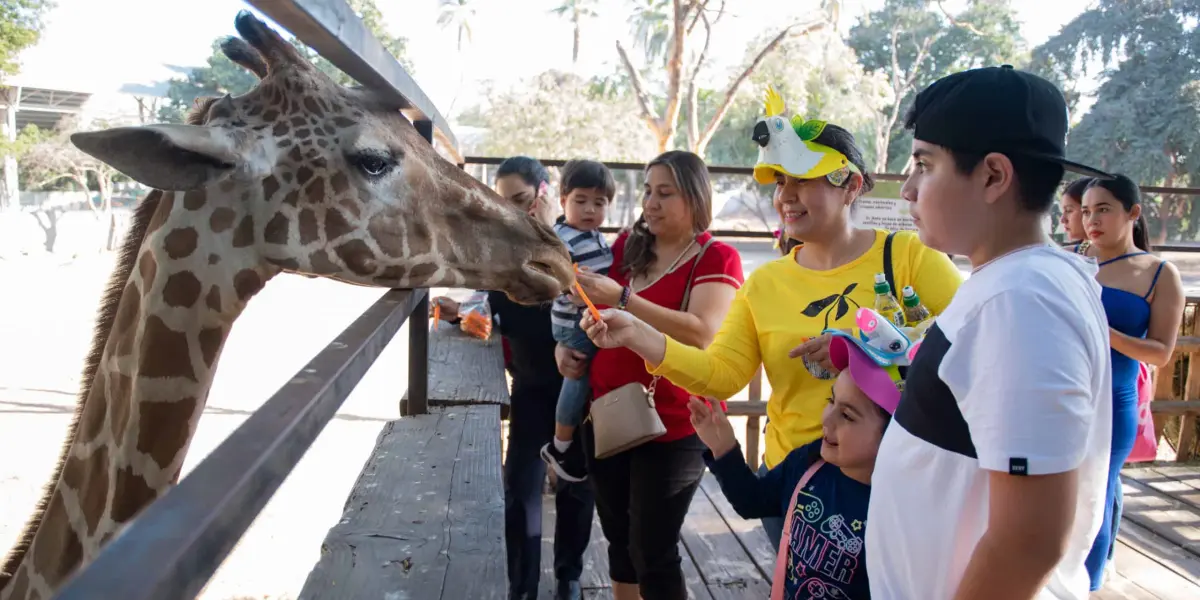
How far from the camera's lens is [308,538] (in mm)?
5008

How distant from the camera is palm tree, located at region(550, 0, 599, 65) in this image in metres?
36.9

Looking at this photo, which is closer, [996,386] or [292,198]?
[996,386]

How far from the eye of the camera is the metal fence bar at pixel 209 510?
642 mm

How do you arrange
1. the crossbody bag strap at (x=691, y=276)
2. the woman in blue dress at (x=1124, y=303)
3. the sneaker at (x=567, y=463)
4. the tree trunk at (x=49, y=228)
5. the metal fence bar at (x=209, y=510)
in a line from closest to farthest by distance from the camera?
1. the metal fence bar at (x=209, y=510)
2. the crossbody bag strap at (x=691, y=276)
3. the woman in blue dress at (x=1124, y=303)
4. the sneaker at (x=567, y=463)
5. the tree trunk at (x=49, y=228)

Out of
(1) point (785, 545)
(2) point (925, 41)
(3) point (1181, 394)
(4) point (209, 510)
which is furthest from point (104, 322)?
(2) point (925, 41)

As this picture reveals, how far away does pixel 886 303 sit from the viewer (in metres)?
2.12

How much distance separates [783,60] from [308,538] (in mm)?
29526

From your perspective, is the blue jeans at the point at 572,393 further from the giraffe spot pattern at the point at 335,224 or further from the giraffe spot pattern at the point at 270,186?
the giraffe spot pattern at the point at 270,186

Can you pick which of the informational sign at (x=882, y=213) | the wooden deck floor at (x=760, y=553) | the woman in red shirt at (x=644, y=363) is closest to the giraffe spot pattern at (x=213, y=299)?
the woman in red shirt at (x=644, y=363)

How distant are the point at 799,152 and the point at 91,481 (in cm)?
199

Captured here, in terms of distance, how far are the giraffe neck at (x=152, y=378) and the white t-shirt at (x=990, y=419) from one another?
1.45 m

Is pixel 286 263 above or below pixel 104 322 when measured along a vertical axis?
above

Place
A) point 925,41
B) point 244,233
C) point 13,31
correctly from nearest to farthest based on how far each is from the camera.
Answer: point 244,233 < point 13,31 < point 925,41

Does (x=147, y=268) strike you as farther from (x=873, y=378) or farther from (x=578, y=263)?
(x=578, y=263)
